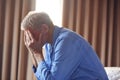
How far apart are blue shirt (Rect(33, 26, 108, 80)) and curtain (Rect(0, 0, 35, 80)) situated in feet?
4.44

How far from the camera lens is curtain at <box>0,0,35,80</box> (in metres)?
2.69

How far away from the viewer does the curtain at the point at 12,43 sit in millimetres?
2691

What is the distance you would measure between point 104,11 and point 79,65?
234 centimetres

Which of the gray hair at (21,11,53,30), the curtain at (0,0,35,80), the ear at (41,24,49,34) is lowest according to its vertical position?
the curtain at (0,0,35,80)

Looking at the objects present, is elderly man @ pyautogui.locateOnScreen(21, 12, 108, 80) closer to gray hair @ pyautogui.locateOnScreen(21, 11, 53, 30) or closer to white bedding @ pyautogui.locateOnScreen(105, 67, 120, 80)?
gray hair @ pyautogui.locateOnScreen(21, 11, 53, 30)

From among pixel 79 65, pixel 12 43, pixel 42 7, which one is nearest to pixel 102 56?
pixel 42 7

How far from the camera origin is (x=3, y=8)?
8.94 feet

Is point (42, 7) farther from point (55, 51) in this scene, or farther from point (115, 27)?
point (55, 51)

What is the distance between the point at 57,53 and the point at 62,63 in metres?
0.06

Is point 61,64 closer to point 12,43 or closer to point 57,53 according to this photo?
point 57,53

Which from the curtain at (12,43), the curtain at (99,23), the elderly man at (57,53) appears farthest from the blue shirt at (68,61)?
the curtain at (99,23)

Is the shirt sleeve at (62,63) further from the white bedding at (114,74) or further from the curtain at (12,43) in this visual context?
the curtain at (12,43)

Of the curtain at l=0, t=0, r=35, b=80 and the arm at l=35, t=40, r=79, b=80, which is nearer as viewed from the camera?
the arm at l=35, t=40, r=79, b=80

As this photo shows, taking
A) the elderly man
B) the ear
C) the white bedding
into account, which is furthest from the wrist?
the white bedding
